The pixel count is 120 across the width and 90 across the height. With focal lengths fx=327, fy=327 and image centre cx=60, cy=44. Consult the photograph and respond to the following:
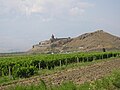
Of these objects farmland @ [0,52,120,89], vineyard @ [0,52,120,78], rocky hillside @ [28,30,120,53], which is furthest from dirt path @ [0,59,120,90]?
rocky hillside @ [28,30,120,53]

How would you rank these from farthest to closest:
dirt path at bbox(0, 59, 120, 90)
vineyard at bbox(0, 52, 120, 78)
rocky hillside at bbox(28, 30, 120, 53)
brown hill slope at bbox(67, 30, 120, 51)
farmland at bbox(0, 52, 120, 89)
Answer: rocky hillside at bbox(28, 30, 120, 53) → brown hill slope at bbox(67, 30, 120, 51) → vineyard at bbox(0, 52, 120, 78) → farmland at bbox(0, 52, 120, 89) → dirt path at bbox(0, 59, 120, 90)

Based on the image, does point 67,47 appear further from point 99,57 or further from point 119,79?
point 119,79

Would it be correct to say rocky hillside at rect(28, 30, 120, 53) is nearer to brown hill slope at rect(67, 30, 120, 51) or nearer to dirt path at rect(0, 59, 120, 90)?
brown hill slope at rect(67, 30, 120, 51)

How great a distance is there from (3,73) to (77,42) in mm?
119301

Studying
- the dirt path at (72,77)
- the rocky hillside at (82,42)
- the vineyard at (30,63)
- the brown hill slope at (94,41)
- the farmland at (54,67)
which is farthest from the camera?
the rocky hillside at (82,42)

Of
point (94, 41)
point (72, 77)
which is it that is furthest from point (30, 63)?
point (94, 41)

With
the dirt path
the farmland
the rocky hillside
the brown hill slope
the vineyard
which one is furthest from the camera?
the rocky hillside

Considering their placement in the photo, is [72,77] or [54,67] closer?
[72,77]

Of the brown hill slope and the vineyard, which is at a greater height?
the brown hill slope

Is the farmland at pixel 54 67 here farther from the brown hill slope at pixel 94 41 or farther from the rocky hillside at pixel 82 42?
the rocky hillside at pixel 82 42

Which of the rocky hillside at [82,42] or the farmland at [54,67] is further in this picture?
the rocky hillside at [82,42]

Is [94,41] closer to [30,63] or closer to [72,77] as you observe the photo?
[30,63]

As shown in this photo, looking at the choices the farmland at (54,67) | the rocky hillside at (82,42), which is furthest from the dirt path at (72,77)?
the rocky hillside at (82,42)

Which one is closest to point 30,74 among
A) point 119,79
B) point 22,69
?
point 22,69
